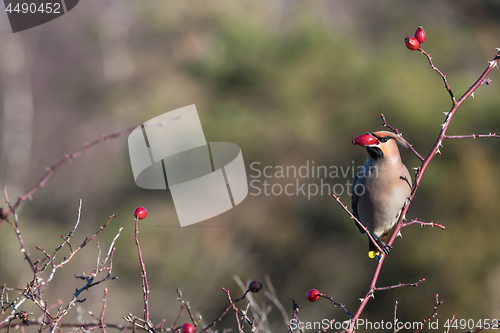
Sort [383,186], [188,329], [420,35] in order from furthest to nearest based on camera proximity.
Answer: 1. [383,186]
2. [420,35]
3. [188,329]

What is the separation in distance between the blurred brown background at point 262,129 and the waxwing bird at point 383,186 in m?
3.91

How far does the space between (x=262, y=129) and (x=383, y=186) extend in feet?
22.7

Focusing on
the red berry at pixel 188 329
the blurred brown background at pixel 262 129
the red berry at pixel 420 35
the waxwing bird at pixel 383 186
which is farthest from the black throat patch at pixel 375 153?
the blurred brown background at pixel 262 129

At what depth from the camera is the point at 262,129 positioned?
31.9 ft

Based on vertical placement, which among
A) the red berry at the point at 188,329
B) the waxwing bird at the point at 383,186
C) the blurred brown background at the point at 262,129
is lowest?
the blurred brown background at the point at 262,129

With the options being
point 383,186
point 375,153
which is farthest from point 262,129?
point 383,186

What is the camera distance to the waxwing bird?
2.83 metres

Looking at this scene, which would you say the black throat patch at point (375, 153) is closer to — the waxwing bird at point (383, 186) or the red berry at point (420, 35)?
the waxwing bird at point (383, 186)

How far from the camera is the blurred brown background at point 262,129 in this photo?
24.1 feet

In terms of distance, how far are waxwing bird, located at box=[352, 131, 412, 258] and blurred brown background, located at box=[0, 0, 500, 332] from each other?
3.91m

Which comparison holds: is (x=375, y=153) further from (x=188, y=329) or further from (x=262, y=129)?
(x=262, y=129)

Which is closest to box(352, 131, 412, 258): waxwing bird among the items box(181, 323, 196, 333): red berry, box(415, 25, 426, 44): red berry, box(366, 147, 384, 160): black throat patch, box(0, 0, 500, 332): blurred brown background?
box(366, 147, 384, 160): black throat patch

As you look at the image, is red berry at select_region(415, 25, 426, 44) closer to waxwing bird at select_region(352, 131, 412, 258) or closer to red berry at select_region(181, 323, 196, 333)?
waxwing bird at select_region(352, 131, 412, 258)

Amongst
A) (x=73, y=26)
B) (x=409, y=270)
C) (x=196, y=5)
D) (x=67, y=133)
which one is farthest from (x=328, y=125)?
(x=73, y=26)
